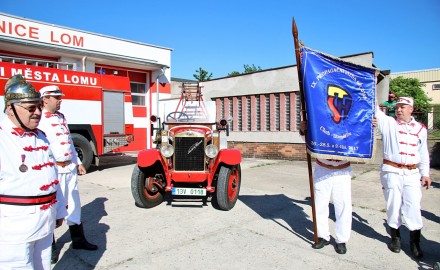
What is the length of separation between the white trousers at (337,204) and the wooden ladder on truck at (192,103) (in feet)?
10.3

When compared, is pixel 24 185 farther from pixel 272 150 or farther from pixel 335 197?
pixel 272 150

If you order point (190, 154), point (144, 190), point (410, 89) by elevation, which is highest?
point (410, 89)

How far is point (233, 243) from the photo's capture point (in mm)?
4137

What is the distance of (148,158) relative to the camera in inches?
218

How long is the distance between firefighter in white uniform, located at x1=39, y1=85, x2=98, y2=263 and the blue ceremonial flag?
9.01 ft

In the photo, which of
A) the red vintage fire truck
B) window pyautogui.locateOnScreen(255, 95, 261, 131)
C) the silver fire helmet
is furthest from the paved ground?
window pyautogui.locateOnScreen(255, 95, 261, 131)

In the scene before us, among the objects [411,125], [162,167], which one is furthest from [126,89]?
[411,125]

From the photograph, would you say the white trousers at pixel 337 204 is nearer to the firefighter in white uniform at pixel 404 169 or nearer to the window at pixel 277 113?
the firefighter in white uniform at pixel 404 169

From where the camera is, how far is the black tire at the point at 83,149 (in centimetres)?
Answer: 907

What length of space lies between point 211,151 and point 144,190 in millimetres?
1322

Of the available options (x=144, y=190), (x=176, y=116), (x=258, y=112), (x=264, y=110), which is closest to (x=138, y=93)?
(x=258, y=112)

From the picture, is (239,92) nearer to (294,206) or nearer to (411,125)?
(294,206)

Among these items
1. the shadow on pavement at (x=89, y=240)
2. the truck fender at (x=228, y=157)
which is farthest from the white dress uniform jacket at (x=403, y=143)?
the shadow on pavement at (x=89, y=240)

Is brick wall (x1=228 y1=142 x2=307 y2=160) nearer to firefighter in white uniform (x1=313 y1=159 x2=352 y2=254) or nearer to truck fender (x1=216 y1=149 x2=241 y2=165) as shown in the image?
truck fender (x1=216 y1=149 x2=241 y2=165)
